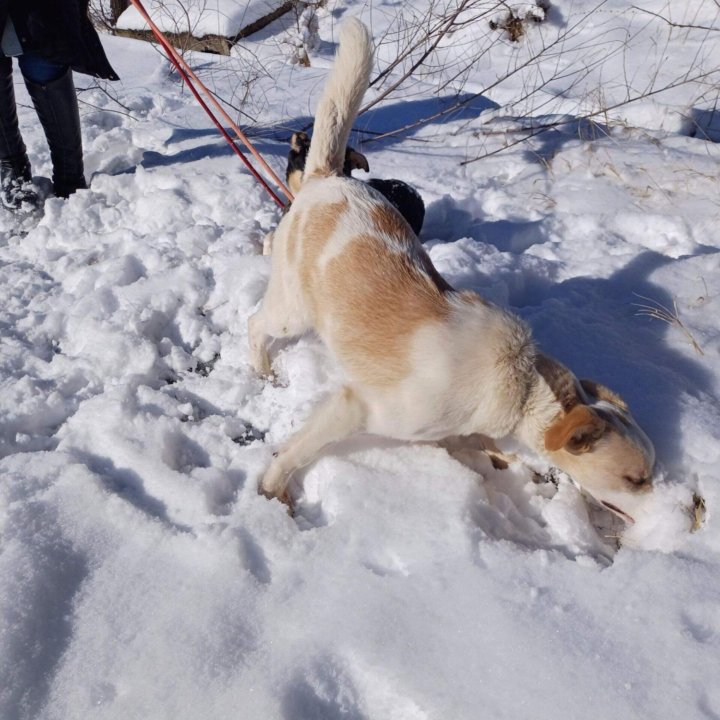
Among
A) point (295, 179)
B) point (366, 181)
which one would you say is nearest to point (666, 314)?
point (366, 181)

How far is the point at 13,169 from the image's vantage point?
142 inches

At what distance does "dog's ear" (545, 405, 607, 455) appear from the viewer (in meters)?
2.00

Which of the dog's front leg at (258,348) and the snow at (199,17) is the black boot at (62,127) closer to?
the dog's front leg at (258,348)

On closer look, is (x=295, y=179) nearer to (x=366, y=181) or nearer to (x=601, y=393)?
(x=366, y=181)

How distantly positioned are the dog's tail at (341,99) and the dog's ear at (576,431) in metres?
1.42

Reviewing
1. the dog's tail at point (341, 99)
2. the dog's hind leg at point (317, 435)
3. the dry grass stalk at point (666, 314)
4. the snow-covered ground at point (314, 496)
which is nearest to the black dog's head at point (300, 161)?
the dog's tail at point (341, 99)

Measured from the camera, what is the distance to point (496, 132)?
4.68 metres

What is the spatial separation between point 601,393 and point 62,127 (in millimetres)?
3255

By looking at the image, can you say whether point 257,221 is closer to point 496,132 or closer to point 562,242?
point 562,242

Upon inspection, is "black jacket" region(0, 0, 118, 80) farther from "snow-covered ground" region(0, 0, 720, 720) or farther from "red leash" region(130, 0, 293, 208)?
"snow-covered ground" region(0, 0, 720, 720)

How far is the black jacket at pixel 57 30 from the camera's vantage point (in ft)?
10.2

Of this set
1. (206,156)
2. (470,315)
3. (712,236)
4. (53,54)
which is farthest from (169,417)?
(712,236)

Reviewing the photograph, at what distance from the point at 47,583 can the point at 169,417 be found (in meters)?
0.80

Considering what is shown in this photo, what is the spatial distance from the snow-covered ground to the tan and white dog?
178 millimetres
